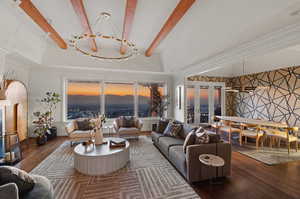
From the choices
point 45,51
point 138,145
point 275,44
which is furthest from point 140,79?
point 275,44

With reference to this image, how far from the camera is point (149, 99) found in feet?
23.3

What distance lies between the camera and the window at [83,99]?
6.14m

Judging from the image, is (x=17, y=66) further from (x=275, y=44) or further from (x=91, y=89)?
(x=275, y=44)

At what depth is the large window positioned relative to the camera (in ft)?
20.4

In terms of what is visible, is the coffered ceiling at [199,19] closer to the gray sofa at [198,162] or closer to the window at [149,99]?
the gray sofa at [198,162]

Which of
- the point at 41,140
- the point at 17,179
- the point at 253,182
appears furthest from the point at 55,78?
the point at 253,182

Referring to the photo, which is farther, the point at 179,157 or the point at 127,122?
the point at 127,122

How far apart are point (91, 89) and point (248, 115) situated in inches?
320

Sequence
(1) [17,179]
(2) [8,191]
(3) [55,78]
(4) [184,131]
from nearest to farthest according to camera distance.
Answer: (2) [8,191]
(1) [17,179]
(4) [184,131]
(3) [55,78]

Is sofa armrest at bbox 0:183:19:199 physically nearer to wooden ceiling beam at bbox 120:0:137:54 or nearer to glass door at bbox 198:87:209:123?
wooden ceiling beam at bbox 120:0:137:54

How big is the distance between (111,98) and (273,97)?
24.2ft

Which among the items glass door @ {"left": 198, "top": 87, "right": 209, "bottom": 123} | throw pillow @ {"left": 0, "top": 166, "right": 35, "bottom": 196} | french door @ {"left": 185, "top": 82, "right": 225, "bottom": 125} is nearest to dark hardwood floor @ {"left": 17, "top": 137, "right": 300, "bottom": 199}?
throw pillow @ {"left": 0, "top": 166, "right": 35, "bottom": 196}

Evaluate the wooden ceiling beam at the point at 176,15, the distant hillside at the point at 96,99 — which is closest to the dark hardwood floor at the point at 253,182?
the distant hillside at the point at 96,99

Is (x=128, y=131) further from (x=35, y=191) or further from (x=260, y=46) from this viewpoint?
(x=260, y=46)
